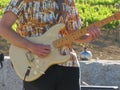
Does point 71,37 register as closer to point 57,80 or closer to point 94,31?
point 94,31

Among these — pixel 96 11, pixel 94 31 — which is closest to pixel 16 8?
pixel 94 31

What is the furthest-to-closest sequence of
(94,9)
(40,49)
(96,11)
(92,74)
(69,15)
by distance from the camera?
1. (94,9)
2. (96,11)
3. (92,74)
4. (69,15)
5. (40,49)

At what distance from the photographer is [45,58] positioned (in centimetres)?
353

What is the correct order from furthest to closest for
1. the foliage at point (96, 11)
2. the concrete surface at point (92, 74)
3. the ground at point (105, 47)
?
the foliage at point (96, 11), the ground at point (105, 47), the concrete surface at point (92, 74)

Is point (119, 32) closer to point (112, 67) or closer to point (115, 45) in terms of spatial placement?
point (115, 45)

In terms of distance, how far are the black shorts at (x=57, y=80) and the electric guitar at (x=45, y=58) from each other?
1.3 inches

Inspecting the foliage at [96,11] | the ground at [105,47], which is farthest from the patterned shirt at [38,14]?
the foliage at [96,11]

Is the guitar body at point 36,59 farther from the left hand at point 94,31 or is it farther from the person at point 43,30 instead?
the left hand at point 94,31

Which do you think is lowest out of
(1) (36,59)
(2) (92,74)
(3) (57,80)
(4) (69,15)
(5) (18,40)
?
(2) (92,74)

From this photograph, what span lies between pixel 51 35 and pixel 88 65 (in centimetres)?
240

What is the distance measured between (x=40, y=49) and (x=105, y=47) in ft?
13.6

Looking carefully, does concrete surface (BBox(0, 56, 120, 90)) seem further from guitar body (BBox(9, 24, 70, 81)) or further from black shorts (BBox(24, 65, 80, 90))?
black shorts (BBox(24, 65, 80, 90))

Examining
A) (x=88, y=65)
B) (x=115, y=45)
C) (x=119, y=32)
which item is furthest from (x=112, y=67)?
(x=119, y=32)

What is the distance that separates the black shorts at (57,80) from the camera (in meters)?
3.47
